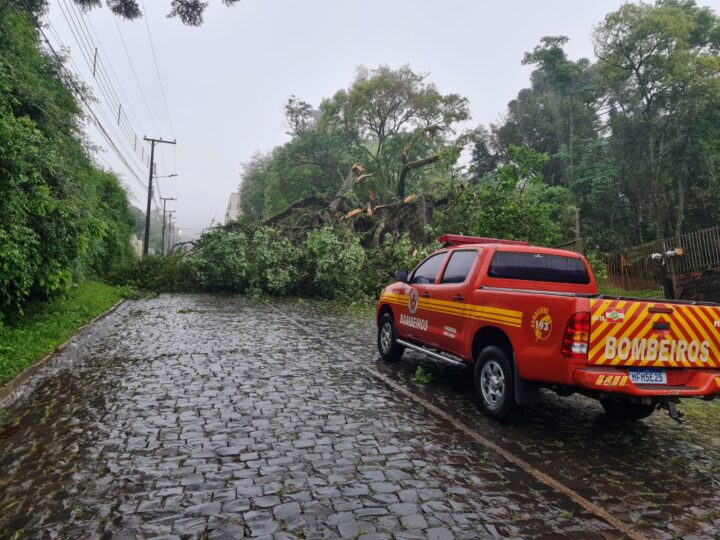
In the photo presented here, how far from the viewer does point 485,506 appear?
3537mm

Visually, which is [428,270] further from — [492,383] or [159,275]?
[159,275]

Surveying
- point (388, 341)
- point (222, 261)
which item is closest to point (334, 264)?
point (222, 261)

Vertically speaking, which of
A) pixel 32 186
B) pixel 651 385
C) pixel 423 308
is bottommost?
pixel 651 385

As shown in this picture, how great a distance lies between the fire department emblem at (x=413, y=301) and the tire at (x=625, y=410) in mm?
2805

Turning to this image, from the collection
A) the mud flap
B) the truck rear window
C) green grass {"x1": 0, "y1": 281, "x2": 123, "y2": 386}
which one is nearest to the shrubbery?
green grass {"x1": 0, "y1": 281, "x2": 123, "y2": 386}

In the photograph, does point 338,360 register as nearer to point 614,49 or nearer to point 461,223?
point 461,223

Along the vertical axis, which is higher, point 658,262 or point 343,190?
point 343,190

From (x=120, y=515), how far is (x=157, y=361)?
5.17 m

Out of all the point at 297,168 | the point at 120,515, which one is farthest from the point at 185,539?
the point at 297,168

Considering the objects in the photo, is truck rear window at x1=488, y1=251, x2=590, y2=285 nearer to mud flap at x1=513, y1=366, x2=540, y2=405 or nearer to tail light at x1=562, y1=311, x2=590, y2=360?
mud flap at x1=513, y1=366, x2=540, y2=405

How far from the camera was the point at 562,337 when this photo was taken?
441 cm

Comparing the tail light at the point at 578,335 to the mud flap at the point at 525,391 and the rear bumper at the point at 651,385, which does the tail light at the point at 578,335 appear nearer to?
the rear bumper at the point at 651,385

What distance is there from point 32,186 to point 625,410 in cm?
996

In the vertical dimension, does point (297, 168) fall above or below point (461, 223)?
above
